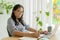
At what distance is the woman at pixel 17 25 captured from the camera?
257cm

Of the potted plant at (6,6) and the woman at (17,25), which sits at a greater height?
the potted plant at (6,6)

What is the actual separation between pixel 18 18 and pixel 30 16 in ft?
3.24

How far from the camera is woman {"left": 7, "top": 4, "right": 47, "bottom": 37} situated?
257 centimetres

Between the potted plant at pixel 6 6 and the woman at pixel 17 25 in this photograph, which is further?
the potted plant at pixel 6 6

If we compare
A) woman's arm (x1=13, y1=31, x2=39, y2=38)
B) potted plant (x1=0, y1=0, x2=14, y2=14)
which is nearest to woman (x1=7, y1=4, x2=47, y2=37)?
woman's arm (x1=13, y1=31, x2=39, y2=38)

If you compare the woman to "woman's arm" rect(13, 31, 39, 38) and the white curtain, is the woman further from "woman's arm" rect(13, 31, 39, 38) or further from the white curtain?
the white curtain

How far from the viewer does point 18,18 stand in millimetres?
3119

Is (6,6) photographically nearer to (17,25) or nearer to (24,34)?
(17,25)

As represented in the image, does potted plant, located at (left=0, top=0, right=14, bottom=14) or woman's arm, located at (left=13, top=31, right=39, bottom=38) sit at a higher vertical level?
potted plant, located at (left=0, top=0, right=14, bottom=14)

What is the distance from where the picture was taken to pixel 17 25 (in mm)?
2957

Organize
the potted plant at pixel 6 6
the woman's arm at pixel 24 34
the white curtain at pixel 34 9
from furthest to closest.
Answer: the white curtain at pixel 34 9
the potted plant at pixel 6 6
the woman's arm at pixel 24 34

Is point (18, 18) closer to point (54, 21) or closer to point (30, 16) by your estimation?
point (30, 16)

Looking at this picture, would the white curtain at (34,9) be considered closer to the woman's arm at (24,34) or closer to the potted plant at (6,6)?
the potted plant at (6,6)

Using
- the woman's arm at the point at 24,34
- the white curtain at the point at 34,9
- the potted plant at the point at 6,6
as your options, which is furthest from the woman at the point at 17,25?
the white curtain at the point at 34,9
